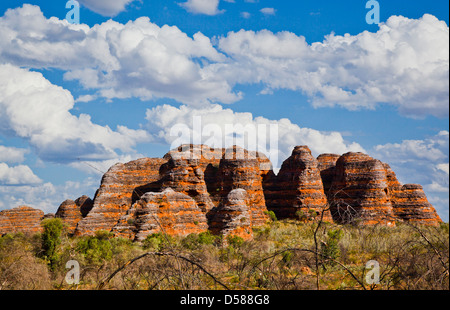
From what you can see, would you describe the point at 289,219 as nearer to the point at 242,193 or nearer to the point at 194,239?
the point at 242,193

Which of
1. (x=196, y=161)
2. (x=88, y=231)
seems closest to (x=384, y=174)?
(x=196, y=161)

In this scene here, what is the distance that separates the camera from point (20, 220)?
5144cm

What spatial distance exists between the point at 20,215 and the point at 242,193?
97.5ft

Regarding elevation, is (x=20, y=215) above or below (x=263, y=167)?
below

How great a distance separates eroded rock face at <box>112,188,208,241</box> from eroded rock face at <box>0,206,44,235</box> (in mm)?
20019

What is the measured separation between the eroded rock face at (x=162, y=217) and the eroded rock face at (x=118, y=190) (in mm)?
8153

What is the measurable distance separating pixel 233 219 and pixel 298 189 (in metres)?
13.9

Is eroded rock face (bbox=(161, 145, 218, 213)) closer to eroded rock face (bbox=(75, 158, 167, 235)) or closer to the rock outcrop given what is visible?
the rock outcrop

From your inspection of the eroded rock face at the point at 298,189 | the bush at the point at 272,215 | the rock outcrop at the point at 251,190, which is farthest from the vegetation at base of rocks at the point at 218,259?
the eroded rock face at the point at 298,189

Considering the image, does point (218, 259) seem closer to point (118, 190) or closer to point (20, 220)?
point (118, 190)

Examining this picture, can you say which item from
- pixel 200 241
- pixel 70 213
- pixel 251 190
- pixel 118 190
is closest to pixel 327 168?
pixel 251 190

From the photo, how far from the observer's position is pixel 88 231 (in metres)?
42.0
